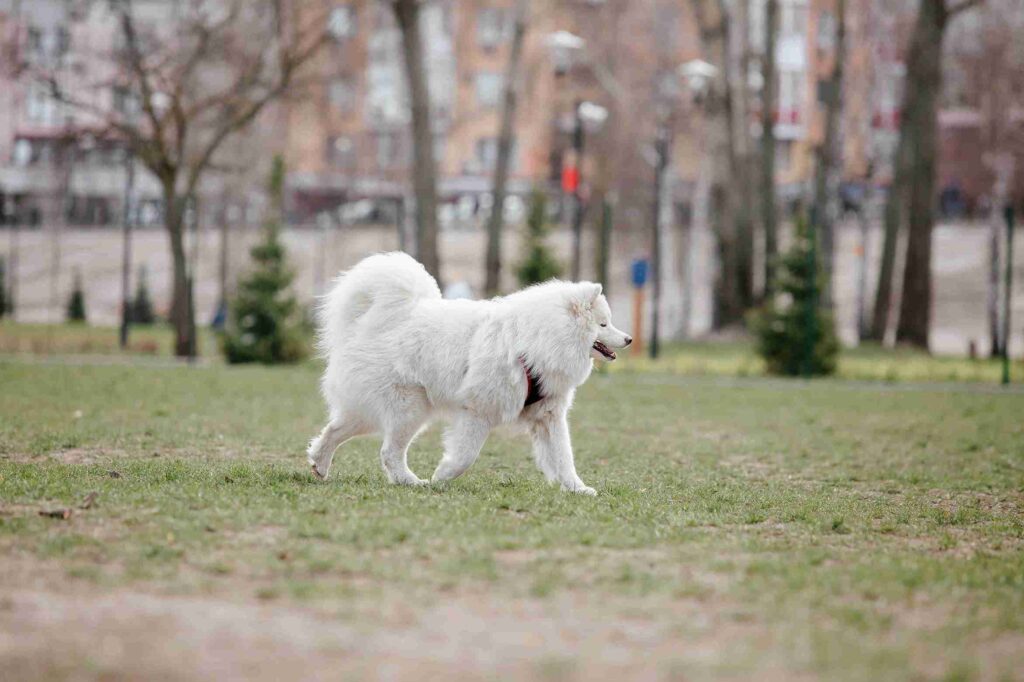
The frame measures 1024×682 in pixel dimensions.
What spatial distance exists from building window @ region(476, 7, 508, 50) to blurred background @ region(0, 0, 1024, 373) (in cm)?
16

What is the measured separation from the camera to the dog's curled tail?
10.2 m

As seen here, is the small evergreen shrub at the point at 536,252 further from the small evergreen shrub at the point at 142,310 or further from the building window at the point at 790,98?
the building window at the point at 790,98

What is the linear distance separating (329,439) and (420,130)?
22859mm

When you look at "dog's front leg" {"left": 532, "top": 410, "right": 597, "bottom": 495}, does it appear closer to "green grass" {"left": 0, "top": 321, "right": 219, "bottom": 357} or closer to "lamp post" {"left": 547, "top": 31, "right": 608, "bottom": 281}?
"lamp post" {"left": 547, "top": 31, "right": 608, "bottom": 281}

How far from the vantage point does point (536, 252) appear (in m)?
30.6

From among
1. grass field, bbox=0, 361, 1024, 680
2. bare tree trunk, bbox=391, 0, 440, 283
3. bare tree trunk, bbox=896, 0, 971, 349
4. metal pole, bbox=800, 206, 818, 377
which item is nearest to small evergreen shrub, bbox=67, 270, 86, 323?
bare tree trunk, bbox=391, 0, 440, 283

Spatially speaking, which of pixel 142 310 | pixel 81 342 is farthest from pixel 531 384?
pixel 142 310

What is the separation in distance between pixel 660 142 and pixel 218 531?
2296 centimetres

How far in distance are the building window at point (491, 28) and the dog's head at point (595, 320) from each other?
2803 inches

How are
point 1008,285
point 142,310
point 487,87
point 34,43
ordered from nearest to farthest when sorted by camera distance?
1. point 1008,285
2. point 34,43
3. point 142,310
4. point 487,87

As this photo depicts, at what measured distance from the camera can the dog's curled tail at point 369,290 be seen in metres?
10.2

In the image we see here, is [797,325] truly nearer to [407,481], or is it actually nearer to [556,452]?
[556,452]

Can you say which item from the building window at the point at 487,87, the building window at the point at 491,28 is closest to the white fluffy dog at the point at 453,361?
the building window at the point at 491,28

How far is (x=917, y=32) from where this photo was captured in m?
33.3
